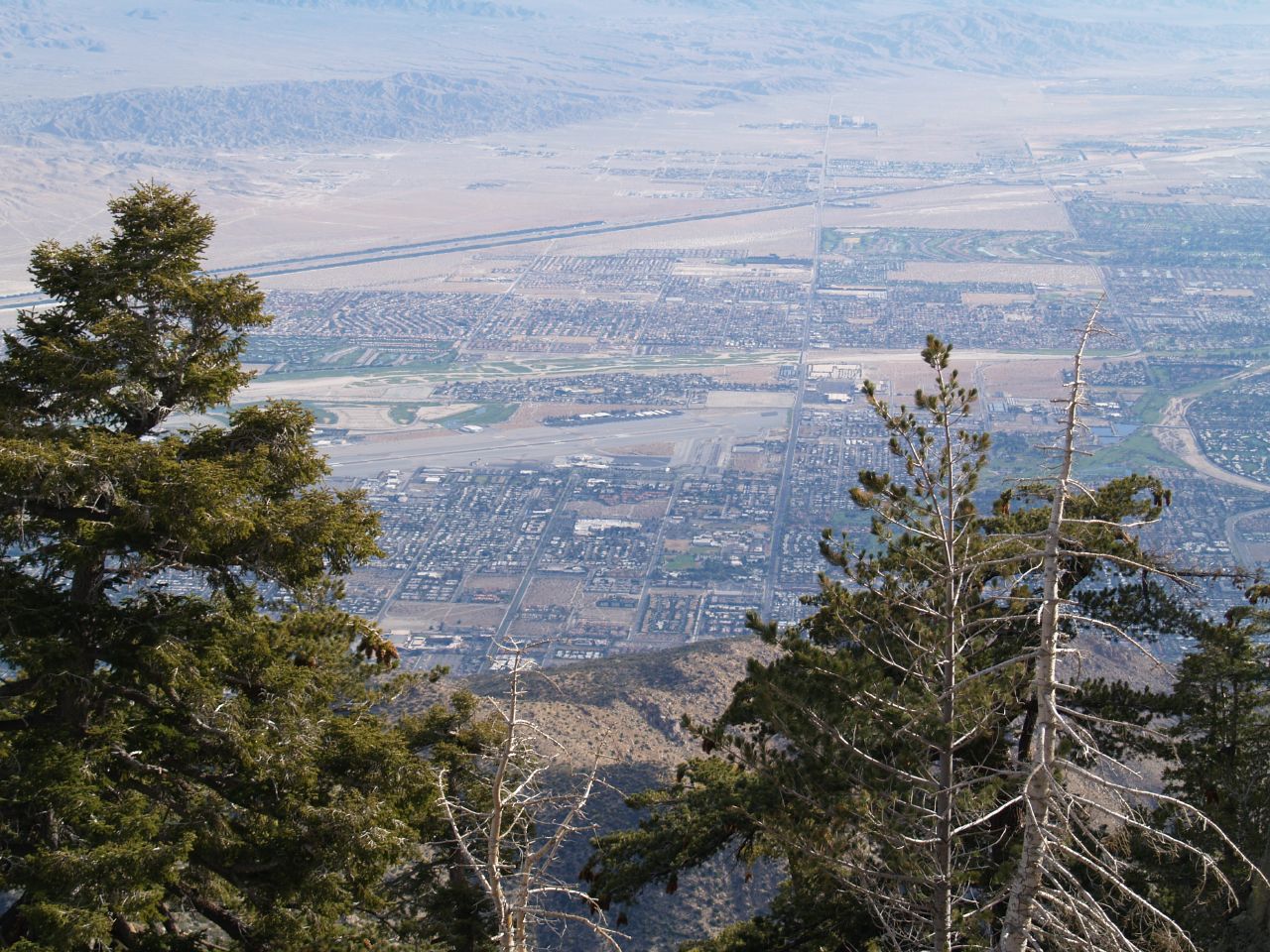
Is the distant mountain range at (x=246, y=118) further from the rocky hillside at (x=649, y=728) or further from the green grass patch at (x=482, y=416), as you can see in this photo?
the rocky hillside at (x=649, y=728)

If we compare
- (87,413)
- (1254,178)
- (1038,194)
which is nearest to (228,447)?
(87,413)

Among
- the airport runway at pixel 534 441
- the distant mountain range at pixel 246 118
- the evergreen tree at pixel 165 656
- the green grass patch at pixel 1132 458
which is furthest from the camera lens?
the distant mountain range at pixel 246 118

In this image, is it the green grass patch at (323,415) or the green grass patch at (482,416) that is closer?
the green grass patch at (323,415)

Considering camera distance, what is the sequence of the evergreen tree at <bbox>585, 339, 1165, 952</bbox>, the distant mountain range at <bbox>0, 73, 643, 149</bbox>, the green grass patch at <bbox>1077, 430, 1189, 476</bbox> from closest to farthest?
the evergreen tree at <bbox>585, 339, 1165, 952</bbox>
the green grass patch at <bbox>1077, 430, 1189, 476</bbox>
the distant mountain range at <bbox>0, 73, 643, 149</bbox>

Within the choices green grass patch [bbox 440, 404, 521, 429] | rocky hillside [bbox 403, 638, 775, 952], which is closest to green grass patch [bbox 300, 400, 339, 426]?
green grass patch [bbox 440, 404, 521, 429]

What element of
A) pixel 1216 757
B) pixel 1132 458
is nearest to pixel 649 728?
pixel 1216 757

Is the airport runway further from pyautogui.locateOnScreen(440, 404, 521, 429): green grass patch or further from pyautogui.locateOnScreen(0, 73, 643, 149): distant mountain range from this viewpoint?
pyautogui.locateOnScreen(0, 73, 643, 149): distant mountain range

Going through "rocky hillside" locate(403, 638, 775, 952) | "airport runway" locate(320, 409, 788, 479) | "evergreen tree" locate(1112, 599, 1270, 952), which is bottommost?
"airport runway" locate(320, 409, 788, 479)

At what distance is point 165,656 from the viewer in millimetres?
10680

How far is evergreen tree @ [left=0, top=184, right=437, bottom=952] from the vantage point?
10281mm

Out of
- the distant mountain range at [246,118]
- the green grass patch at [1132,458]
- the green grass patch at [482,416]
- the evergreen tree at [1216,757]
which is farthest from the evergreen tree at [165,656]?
the distant mountain range at [246,118]

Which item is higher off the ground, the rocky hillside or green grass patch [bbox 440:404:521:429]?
the rocky hillside

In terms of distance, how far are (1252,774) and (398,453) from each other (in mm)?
54810

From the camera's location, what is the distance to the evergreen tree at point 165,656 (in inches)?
405
